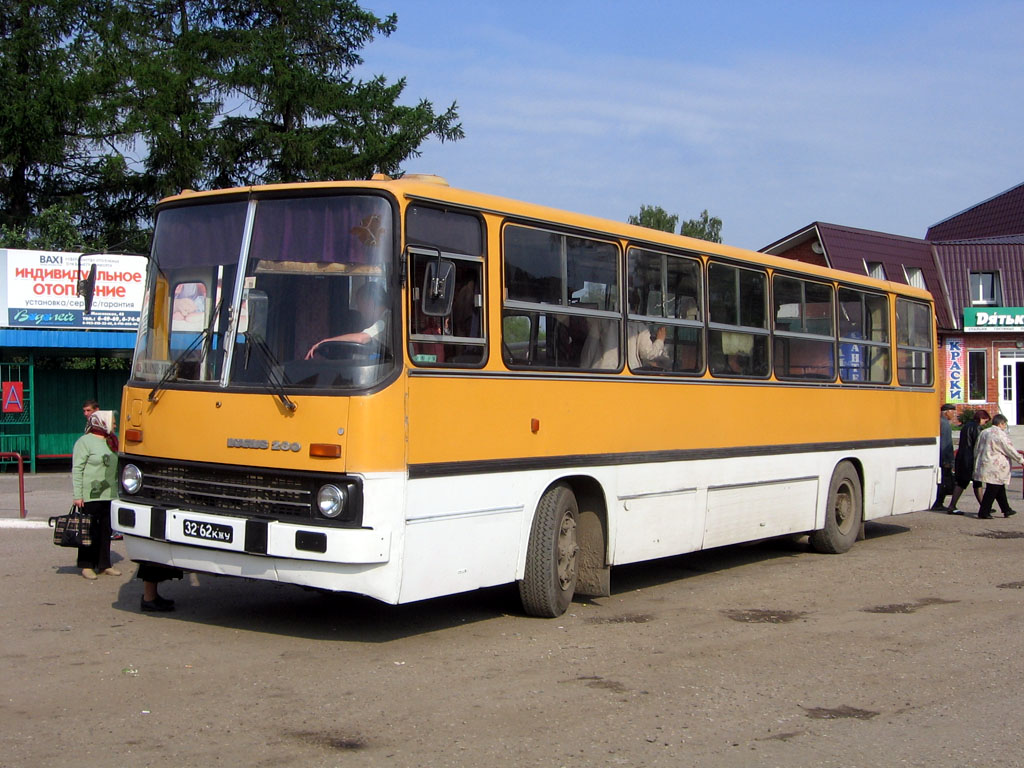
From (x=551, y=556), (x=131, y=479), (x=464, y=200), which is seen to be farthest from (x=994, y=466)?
(x=131, y=479)

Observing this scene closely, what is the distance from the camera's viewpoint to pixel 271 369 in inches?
301

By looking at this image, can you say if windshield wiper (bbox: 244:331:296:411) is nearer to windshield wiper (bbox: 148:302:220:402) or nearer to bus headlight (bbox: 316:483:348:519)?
windshield wiper (bbox: 148:302:220:402)

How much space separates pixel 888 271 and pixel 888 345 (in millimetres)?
32577

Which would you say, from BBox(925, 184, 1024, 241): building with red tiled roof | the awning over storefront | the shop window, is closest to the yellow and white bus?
the awning over storefront

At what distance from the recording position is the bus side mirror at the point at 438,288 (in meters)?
7.54

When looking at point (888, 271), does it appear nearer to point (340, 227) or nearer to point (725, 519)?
point (725, 519)

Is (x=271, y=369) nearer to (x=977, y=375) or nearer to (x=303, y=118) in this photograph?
(x=303, y=118)

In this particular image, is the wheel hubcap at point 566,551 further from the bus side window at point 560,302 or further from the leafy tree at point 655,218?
the leafy tree at point 655,218

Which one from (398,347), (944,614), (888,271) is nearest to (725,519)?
(944,614)

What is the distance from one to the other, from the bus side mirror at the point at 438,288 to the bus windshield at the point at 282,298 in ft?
0.80

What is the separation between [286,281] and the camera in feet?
25.5

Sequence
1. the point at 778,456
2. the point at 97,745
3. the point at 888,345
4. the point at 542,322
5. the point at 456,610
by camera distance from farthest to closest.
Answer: the point at 888,345 < the point at 778,456 < the point at 456,610 < the point at 542,322 < the point at 97,745

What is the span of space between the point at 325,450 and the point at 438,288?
1263 mm

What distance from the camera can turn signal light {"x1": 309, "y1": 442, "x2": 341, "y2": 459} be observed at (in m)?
7.31
